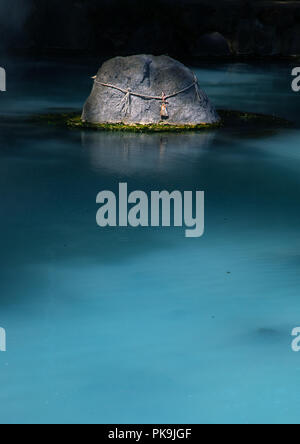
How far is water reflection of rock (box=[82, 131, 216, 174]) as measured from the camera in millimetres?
6762

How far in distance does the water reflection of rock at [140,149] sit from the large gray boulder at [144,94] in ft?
1.12

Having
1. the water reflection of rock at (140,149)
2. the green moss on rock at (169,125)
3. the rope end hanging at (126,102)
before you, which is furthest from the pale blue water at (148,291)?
the rope end hanging at (126,102)

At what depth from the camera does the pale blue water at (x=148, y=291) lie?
3.23 metres

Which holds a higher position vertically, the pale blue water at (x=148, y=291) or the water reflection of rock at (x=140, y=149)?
the water reflection of rock at (x=140, y=149)

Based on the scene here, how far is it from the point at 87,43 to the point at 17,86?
5.85m

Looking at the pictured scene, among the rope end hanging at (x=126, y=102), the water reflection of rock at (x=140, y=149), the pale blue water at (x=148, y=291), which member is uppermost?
the rope end hanging at (x=126, y=102)

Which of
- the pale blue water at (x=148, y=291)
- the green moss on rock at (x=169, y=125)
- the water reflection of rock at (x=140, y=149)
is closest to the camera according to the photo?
the pale blue water at (x=148, y=291)

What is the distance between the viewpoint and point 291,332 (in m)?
3.77

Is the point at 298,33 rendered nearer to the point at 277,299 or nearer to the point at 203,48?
the point at 203,48

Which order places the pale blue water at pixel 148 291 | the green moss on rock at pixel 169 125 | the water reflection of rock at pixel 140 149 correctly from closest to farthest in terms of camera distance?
the pale blue water at pixel 148 291 < the water reflection of rock at pixel 140 149 < the green moss on rock at pixel 169 125

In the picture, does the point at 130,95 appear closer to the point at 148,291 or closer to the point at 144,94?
the point at 144,94

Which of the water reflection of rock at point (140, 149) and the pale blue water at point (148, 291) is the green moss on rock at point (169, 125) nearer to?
the water reflection of rock at point (140, 149)

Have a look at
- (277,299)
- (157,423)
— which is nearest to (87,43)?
(277,299)

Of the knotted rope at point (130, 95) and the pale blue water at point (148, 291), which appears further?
the knotted rope at point (130, 95)
